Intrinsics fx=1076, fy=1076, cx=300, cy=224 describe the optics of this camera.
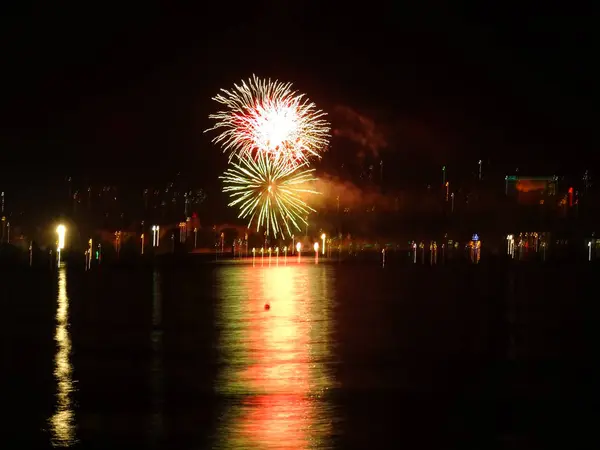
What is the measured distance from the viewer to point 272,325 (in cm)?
2214

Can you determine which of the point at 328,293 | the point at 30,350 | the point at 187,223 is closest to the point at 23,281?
the point at 328,293

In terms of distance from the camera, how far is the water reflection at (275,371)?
10.8m

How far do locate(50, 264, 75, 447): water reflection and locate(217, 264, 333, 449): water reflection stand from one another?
1554mm

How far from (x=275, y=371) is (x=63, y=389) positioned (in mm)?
3126

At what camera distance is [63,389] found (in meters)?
13.5

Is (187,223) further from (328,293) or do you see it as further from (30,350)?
(30,350)

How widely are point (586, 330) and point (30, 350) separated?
10770 mm

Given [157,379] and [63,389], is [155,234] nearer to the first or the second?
[157,379]

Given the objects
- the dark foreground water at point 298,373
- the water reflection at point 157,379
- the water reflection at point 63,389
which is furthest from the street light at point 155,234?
the water reflection at point 63,389

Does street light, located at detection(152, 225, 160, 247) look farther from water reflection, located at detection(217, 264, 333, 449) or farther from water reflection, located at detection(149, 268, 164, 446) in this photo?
water reflection, located at detection(149, 268, 164, 446)

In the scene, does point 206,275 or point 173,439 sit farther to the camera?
point 206,275

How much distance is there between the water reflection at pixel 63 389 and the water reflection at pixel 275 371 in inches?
61.2

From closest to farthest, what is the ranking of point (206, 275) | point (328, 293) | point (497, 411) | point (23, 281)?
point (497, 411) < point (328, 293) < point (23, 281) < point (206, 275)

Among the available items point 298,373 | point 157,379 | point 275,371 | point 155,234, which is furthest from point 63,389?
point 155,234
